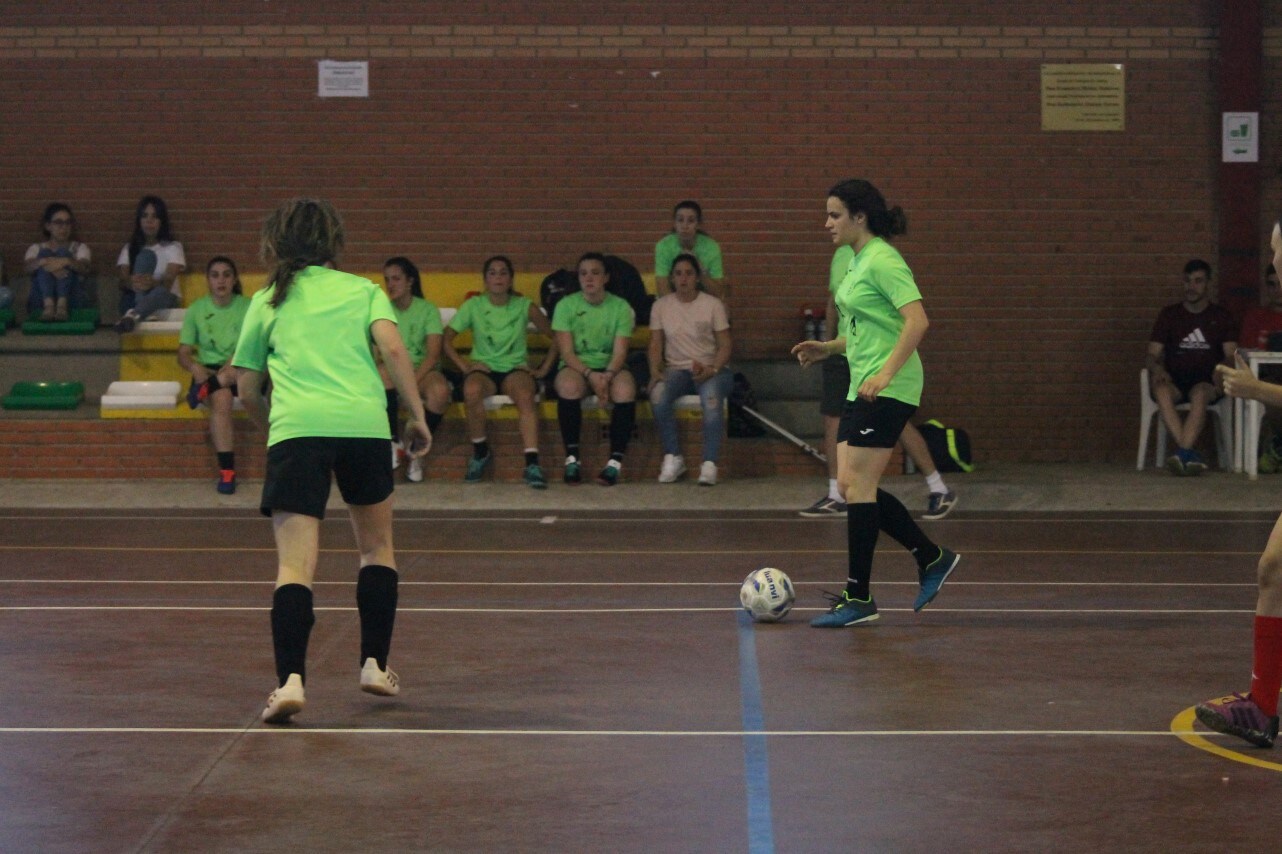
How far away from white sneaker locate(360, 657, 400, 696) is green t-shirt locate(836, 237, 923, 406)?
8.33ft

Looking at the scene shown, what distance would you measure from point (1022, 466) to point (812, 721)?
8.90 m

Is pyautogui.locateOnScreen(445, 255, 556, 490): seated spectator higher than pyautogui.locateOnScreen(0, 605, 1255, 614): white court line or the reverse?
higher

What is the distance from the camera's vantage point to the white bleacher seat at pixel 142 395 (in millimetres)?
13516

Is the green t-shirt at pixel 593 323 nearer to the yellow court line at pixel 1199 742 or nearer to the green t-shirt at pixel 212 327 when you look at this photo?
the green t-shirt at pixel 212 327

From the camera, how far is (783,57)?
14.6m

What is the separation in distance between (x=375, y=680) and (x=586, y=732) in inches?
31.2

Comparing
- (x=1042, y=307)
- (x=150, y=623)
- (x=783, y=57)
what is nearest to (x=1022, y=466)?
(x=1042, y=307)

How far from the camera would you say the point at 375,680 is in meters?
5.93

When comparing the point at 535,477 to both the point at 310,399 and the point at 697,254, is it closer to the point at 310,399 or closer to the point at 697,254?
the point at 697,254

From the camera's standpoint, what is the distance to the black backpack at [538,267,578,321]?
46.5ft

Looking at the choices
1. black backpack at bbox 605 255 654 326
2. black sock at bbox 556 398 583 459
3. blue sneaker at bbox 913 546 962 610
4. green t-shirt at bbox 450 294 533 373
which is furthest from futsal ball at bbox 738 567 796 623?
black backpack at bbox 605 255 654 326

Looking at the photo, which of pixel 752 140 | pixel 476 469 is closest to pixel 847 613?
pixel 476 469

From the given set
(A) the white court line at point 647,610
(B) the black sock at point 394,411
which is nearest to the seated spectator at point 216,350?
(B) the black sock at point 394,411

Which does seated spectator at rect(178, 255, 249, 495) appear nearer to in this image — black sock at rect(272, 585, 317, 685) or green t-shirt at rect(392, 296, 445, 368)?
green t-shirt at rect(392, 296, 445, 368)
